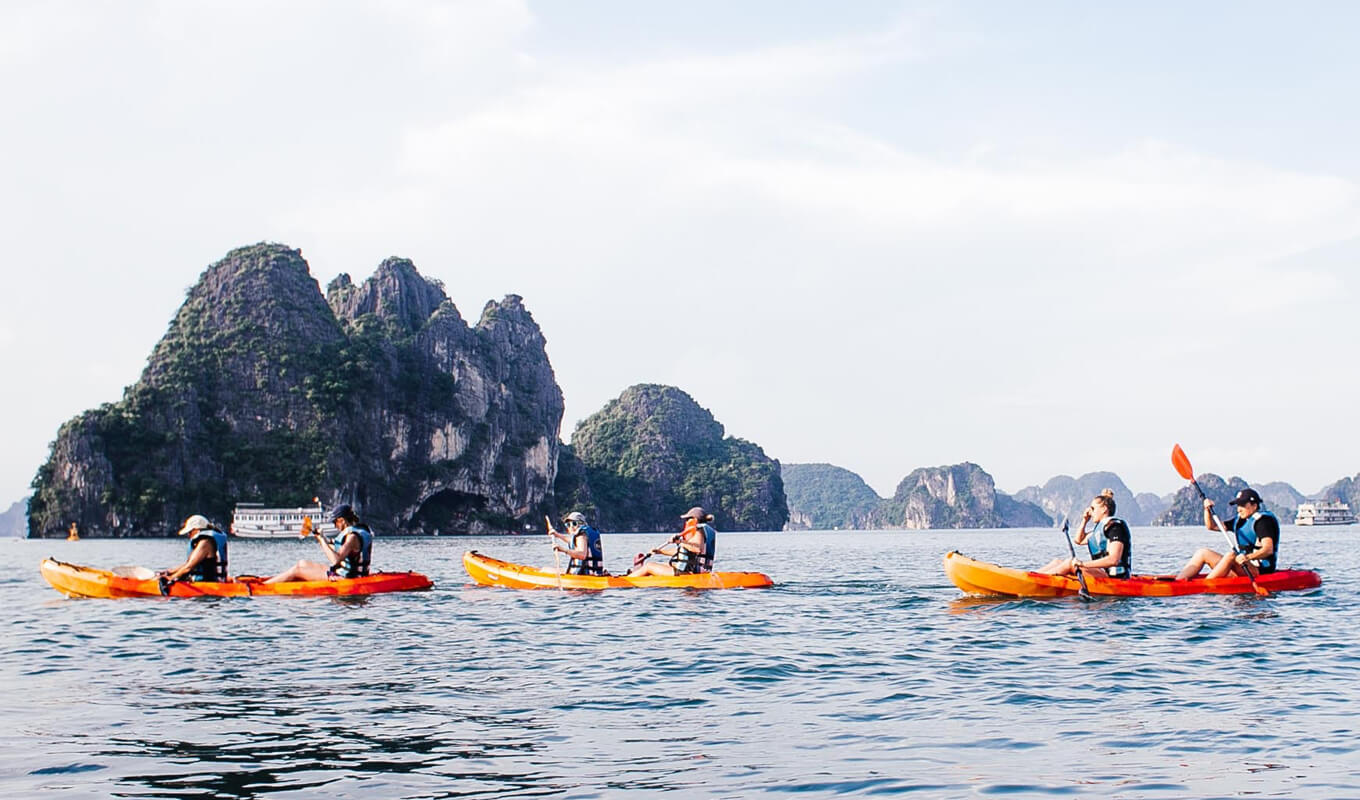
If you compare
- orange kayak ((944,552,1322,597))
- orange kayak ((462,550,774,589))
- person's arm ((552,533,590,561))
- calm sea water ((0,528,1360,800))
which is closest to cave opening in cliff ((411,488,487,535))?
orange kayak ((462,550,774,589))

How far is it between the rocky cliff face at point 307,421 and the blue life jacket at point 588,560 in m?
86.5

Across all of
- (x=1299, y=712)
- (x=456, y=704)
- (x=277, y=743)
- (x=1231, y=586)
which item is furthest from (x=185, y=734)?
(x=1231, y=586)

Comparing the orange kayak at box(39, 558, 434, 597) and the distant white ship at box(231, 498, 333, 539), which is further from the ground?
the distant white ship at box(231, 498, 333, 539)

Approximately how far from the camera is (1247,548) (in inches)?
743

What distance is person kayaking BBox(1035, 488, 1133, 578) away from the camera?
17812 mm

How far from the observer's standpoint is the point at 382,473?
381 ft

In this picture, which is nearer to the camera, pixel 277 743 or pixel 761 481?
pixel 277 743

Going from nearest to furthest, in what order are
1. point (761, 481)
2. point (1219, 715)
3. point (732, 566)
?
point (1219, 715), point (732, 566), point (761, 481)

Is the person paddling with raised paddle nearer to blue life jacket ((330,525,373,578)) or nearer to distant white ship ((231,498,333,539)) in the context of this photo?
blue life jacket ((330,525,373,578))

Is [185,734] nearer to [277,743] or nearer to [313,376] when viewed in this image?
[277,743]

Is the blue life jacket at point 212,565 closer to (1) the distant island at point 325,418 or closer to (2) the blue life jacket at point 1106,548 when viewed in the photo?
(2) the blue life jacket at point 1106,548

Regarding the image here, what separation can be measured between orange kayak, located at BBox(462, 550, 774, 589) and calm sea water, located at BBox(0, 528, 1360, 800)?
338cm

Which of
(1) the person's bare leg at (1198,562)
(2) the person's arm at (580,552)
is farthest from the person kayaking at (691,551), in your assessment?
(1) the person's bare leg at (1198,562)

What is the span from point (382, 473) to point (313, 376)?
39.0 ft
